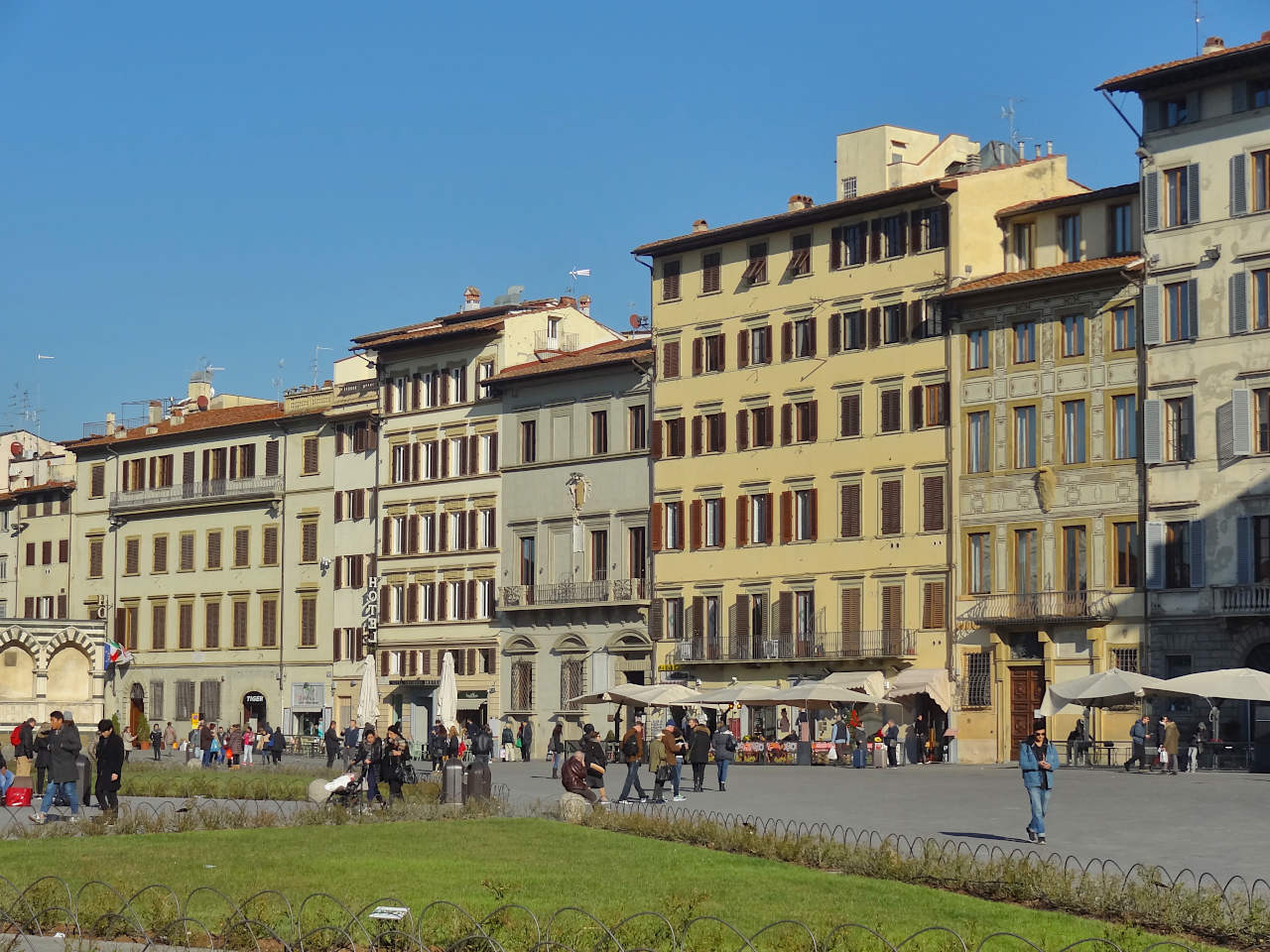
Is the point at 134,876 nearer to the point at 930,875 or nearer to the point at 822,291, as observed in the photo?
the point at 930,875

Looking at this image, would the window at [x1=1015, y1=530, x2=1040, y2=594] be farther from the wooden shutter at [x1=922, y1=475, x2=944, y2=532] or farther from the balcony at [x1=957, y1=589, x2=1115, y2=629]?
the wooden shutter at [x1=922, y1=475, x2=944, y2=532]

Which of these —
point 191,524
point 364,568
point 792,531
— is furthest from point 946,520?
point 191,524

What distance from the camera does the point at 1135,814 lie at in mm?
33938

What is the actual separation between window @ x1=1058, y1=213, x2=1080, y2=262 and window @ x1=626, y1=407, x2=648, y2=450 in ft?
54.9

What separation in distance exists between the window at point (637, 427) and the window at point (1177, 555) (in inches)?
817

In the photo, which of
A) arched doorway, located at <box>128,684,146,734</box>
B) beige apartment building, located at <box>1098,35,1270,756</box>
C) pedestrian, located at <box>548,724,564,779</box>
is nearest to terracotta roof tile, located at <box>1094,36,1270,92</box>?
beige apartment building, located at <box>1098,35,1270,756</box>

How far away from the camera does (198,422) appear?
92.4m

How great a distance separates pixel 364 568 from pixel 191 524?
11.9m

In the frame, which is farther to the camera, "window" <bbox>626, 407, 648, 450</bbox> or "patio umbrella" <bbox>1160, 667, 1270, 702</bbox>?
"window" <bbox>626, 407, 648, 450</bbox>

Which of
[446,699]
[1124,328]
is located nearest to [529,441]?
[446,699]

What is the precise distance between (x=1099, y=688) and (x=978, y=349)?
16.2 metres

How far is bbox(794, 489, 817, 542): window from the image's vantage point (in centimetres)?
6644

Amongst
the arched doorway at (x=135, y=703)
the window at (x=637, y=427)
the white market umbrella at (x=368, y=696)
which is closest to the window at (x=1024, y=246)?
the window at (x=637, y=427)

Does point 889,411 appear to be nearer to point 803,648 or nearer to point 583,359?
point 803,648
